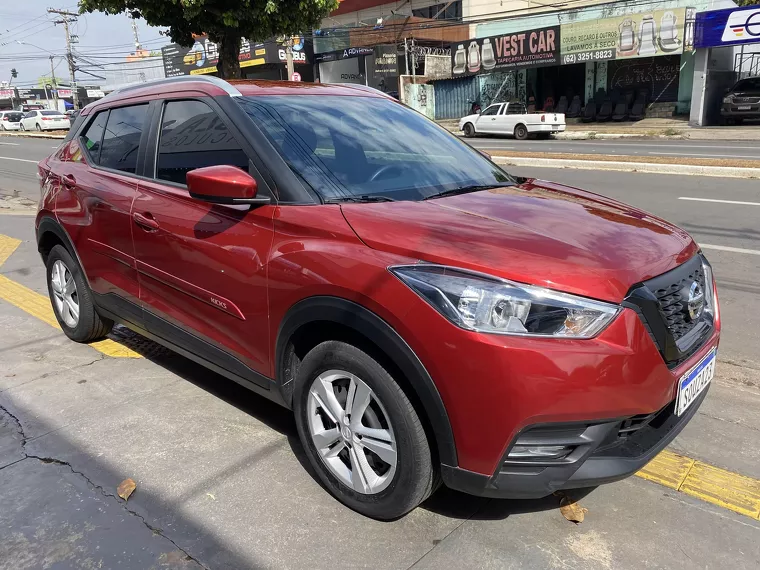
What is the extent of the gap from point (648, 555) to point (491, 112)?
25.9 meters

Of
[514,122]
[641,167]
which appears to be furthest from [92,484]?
[514,122]

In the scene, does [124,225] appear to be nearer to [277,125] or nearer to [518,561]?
[277,125]

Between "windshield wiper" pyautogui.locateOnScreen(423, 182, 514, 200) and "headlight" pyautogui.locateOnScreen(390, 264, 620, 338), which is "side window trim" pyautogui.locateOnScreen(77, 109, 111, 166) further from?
"headlight" pyautogui.locateOnScreen(390, 264, 620, 338)

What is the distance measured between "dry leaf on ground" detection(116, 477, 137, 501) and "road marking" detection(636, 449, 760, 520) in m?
2.38

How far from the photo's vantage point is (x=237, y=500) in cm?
276

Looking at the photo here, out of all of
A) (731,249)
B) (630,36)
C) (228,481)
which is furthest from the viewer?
(630,36)

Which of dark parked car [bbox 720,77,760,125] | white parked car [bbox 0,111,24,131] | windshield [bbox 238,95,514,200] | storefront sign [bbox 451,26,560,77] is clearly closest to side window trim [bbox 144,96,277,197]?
windshield [bbox 238,95,514,200]

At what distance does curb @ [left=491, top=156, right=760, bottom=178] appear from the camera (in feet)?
38.5

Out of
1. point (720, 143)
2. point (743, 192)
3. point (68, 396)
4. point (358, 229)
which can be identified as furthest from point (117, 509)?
point (720, 143)

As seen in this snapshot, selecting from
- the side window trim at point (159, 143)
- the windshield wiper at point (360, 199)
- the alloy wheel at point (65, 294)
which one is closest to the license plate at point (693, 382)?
the windshield wiper at point (360, 199)

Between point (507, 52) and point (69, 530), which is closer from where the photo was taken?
point (69, 530)

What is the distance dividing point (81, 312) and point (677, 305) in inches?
155

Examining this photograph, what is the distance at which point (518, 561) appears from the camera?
234 centimetres

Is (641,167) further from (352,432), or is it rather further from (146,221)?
(352,432)
